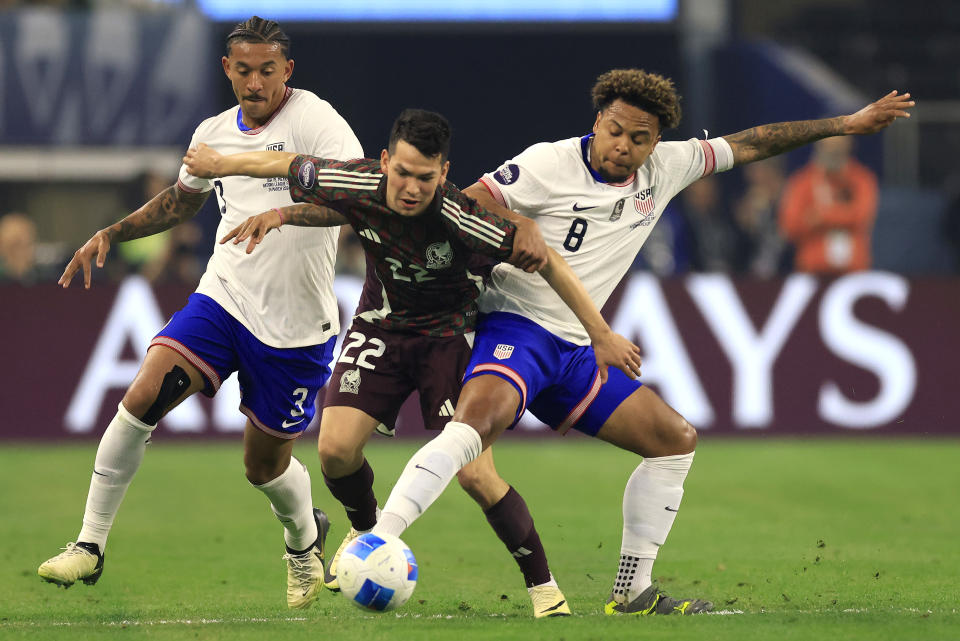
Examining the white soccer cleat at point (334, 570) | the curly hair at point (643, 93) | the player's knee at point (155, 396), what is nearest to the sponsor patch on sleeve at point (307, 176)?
the player's knee at point (155, 396)

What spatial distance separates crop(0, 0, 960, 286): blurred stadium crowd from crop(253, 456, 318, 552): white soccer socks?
19.8 ft

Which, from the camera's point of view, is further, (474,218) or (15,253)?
(15,253)

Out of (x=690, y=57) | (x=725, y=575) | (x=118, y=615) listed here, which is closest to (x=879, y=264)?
(x=690, y=57)

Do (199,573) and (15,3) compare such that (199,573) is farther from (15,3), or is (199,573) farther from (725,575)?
(15,3)

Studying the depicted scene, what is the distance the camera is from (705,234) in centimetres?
1419

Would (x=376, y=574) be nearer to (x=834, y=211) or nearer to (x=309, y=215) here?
(x=309, y=215)

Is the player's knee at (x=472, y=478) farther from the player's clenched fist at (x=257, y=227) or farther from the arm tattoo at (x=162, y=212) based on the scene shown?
the arm tattoo at (x=162, y=212)

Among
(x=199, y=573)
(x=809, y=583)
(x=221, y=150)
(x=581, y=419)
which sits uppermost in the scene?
(x=221, y=150)

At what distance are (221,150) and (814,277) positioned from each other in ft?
23.6

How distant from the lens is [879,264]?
1515 cm

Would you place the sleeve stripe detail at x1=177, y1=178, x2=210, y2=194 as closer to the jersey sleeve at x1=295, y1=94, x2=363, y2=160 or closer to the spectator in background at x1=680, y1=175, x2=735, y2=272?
the jersey sleeve at x1=295, y1=94, x2=363, y2=160

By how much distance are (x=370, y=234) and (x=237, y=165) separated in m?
0.60

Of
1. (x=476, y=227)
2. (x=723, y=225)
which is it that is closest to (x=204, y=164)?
(x=476, y=227)

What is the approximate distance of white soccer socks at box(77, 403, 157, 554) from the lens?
625 centimetres
